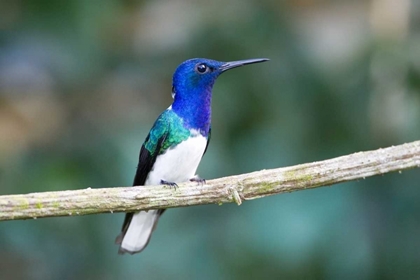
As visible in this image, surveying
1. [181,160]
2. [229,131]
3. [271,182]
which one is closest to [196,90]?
[181,160]

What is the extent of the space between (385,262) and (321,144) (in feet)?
2.76

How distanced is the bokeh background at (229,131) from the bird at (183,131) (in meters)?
1.07

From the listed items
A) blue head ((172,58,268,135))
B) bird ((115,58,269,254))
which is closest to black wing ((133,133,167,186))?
bird ((115,58,269,254))

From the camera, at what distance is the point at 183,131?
12.1 ft

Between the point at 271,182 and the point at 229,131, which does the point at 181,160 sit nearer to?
the point at 271,182

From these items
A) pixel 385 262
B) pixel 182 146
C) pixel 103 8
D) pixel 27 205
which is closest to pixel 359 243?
pixel 385 262

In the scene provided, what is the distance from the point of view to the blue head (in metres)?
3.69

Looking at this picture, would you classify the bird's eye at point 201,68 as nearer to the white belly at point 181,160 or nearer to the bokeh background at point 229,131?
the white belly at point 181,160

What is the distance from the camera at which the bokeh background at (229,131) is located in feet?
15.8

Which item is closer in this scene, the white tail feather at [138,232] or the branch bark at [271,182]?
the branch bark at [271,182]

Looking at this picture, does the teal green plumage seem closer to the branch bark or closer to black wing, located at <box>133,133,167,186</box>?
black wing, located at <box>133,133,167,186</box>

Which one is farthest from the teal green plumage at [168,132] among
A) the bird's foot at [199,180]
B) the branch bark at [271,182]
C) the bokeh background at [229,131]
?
the bokeh background at [229,131]

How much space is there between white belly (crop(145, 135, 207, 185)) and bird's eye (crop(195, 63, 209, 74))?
320 millimetres

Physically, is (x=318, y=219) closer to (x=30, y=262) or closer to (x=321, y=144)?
(x=321, y=144)
